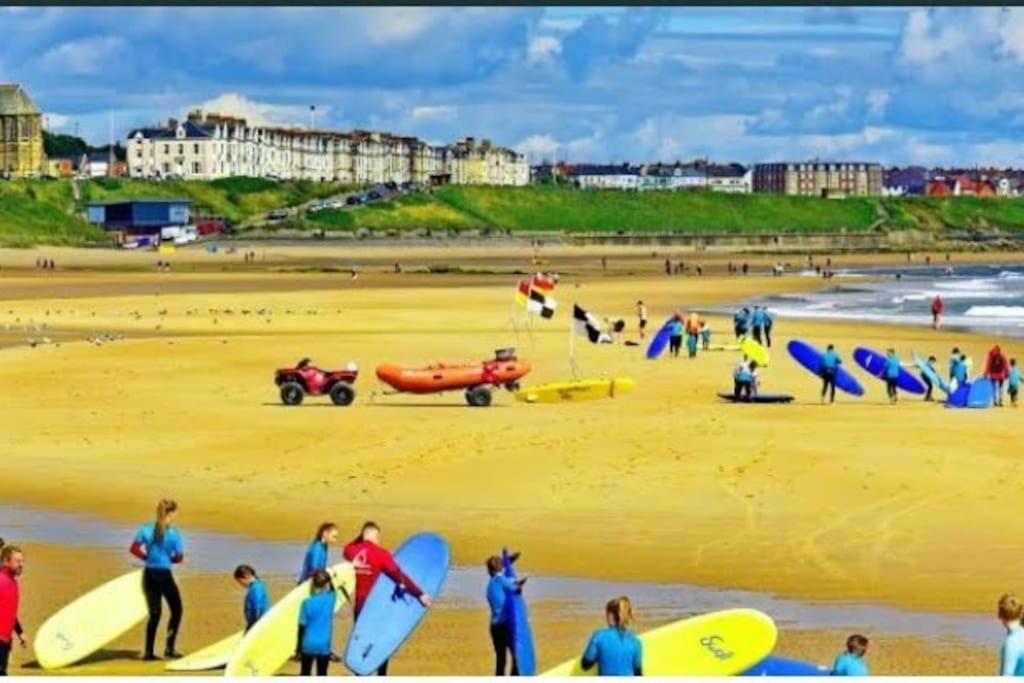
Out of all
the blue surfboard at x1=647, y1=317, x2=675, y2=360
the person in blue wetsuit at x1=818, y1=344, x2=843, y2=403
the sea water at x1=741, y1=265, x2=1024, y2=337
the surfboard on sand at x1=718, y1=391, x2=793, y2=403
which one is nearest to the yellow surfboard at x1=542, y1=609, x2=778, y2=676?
the surfboard on sand at x1=718, y1=391, x2=793, y2=403

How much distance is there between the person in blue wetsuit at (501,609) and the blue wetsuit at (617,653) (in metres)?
1.70

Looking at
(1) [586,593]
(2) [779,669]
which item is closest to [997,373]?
(1) [586,593]

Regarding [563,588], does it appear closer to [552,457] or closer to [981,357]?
[552,457]

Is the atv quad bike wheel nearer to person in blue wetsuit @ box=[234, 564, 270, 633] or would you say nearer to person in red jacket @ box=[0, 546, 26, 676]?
person in blue wetsuit @ box=[234, 564, 270, 633]

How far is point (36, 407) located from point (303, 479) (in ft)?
27.6

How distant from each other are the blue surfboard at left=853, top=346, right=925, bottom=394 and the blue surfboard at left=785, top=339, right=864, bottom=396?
54 centimetres

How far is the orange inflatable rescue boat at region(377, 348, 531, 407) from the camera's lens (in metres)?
28.7

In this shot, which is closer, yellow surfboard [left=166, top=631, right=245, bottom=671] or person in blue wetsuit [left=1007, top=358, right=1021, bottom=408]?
yellow surfboard [left=166, top=631, right=245, bottom=671]

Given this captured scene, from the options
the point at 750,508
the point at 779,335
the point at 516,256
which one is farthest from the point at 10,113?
the point at 750,508

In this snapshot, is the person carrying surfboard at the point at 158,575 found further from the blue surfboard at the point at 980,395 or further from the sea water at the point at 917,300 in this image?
the sea water at the point at 917,300

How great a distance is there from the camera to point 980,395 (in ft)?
94.3

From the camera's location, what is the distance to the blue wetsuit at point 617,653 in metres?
10.7

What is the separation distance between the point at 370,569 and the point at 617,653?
2.38m

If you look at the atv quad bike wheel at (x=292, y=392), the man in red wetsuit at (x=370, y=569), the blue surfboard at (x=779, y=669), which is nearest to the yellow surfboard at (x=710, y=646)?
the blue surfboard at (x=779, y=669)
